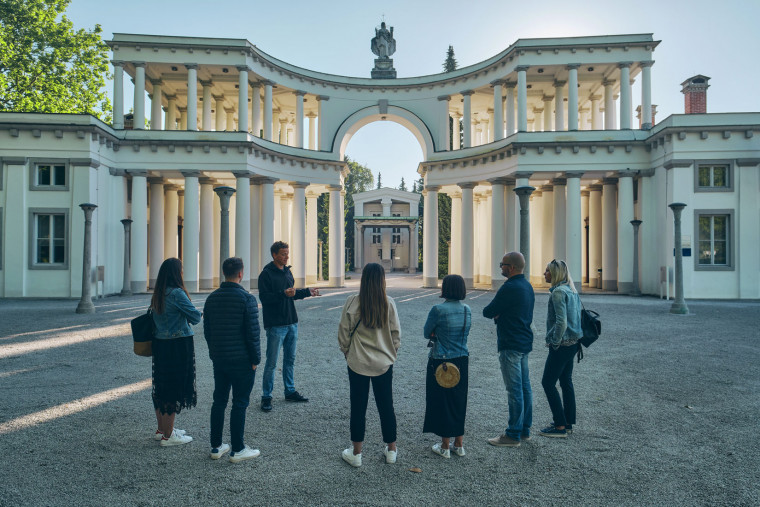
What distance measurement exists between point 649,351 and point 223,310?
346 inches

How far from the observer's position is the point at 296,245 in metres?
26.3

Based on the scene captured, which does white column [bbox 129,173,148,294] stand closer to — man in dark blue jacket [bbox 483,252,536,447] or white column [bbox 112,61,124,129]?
white column [bbox 112,61,124,129]

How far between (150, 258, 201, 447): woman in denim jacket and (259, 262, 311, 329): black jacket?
4.24 ft

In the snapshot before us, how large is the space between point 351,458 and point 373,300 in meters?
1.52

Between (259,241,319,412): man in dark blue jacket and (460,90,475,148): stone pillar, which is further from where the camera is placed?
(460,90,475,148): stone pillar

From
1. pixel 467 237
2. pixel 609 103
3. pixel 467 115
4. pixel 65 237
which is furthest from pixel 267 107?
pixel 609 103

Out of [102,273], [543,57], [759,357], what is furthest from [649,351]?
[102,273]

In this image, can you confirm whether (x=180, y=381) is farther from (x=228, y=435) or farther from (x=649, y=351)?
(x=649, y=351)

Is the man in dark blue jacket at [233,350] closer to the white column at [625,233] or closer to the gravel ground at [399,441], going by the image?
the gravel ground at [399,441]

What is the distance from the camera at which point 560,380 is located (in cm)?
504

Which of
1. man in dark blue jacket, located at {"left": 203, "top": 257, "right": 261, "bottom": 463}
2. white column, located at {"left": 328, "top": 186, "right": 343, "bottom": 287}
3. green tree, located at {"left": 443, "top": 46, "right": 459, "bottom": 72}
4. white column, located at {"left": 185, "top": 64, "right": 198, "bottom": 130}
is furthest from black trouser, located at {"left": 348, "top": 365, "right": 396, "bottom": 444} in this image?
green tree, located at {"left": 443, "top": 46, "right": 459, "bottom": 72}

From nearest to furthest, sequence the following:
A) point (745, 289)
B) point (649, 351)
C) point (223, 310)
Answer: point (223, 310), point (649, 351), point (745, 289)

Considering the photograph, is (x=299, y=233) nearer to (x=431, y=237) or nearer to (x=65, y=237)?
(x=431, y=237)

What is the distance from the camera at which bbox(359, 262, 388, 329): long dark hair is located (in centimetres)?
426
